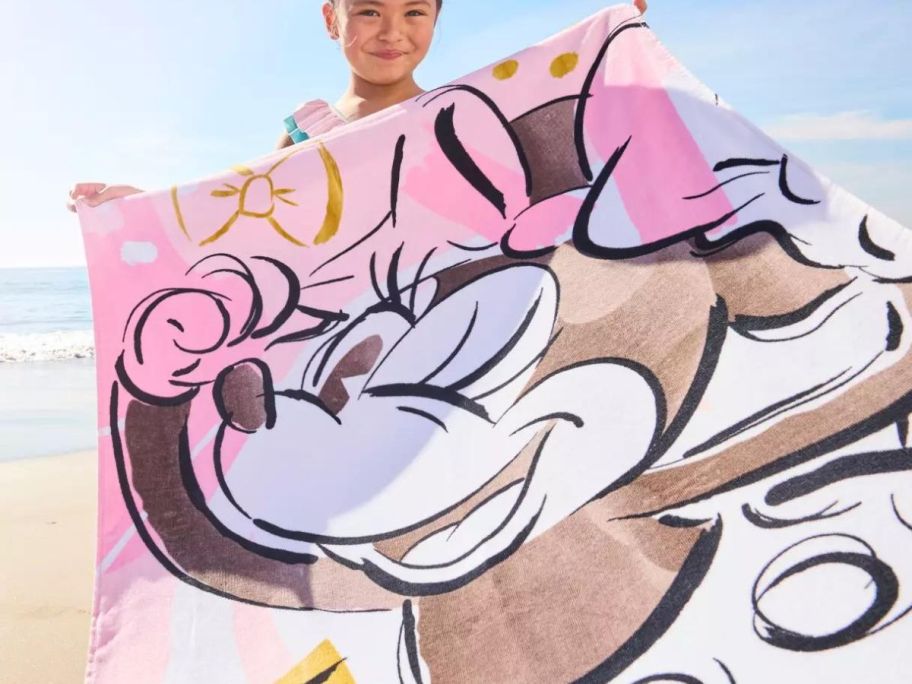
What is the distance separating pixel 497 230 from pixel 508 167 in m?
0.17

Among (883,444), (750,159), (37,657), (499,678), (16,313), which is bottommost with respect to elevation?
(37,657)

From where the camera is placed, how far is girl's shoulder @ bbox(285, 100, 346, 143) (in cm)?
221

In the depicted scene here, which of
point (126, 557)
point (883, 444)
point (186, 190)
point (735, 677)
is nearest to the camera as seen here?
point (735, 677)

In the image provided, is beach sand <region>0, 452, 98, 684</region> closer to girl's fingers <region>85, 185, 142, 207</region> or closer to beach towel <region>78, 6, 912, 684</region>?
beach towel <region>78, 6, 912, 684</region>

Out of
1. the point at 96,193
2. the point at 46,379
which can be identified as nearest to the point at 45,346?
the point at 46,379

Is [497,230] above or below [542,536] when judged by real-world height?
above

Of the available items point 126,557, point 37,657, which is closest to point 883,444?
point 126,557

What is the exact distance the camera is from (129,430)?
1.46m

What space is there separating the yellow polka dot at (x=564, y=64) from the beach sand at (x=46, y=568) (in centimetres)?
181

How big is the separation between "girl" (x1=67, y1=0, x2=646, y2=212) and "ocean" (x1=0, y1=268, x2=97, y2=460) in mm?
2575

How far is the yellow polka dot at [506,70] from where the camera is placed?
1.71 meters

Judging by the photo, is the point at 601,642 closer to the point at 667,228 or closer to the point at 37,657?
the point at 667,228

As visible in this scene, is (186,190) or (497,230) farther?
(186,190)

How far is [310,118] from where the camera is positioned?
2230 mm
